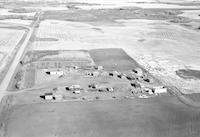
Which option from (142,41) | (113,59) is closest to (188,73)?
(113,59)

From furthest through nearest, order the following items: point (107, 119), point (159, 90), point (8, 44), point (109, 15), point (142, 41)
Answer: point (109, 15) → point (142, 41) → point (8, 44) → point (159, 90) → point (107, 119)

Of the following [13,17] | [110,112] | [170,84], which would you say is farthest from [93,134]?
[13,17]

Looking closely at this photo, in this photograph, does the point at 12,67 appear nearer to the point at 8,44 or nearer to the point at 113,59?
the point at 8,44

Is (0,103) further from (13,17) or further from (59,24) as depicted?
(13,17)

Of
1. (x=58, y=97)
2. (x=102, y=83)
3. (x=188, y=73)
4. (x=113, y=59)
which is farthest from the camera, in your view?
(x=113, y=59)

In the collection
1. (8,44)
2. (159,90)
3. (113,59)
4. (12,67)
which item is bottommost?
(113,59)

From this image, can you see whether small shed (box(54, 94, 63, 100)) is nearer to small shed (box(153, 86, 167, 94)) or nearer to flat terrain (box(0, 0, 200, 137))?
flat terrain (box(0, 0, 200, 137))

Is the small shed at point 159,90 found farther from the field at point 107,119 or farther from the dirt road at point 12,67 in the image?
the dirt road at point 12,67
